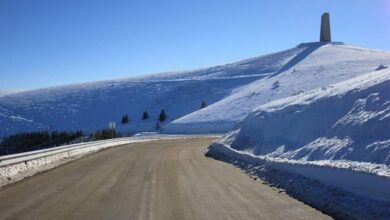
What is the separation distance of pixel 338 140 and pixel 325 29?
104523mm

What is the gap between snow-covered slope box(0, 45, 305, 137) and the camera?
338ft

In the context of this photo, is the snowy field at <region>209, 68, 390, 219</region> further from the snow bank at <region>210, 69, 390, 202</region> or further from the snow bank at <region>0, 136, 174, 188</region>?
the snow bank at <region>0, 136, 174, 188</region>

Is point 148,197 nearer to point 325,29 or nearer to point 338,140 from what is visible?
point 338,140

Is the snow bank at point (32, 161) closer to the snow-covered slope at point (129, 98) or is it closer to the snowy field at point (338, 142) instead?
the snowy field at point (338, 142)

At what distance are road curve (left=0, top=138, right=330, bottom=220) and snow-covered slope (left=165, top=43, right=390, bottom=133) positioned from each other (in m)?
46.9

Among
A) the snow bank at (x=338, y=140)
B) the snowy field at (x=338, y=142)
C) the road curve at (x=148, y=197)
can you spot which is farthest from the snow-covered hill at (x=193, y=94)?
the road curve at (x=148, y=197)

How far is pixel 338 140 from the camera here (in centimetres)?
1318

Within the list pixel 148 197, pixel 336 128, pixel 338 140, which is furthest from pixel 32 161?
pixel 338 140

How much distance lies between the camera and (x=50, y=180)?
15875 mm

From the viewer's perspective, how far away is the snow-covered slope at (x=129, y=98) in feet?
338

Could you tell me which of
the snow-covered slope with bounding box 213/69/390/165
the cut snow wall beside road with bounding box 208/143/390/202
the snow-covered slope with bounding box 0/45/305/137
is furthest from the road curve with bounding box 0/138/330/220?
the snow-covered slope with bounding box 0/45/305/137

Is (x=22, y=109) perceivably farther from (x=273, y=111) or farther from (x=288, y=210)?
(x=288, y=210)

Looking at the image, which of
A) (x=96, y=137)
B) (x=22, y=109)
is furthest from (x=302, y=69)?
(x=22, y=109)

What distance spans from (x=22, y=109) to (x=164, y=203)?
11736cm
